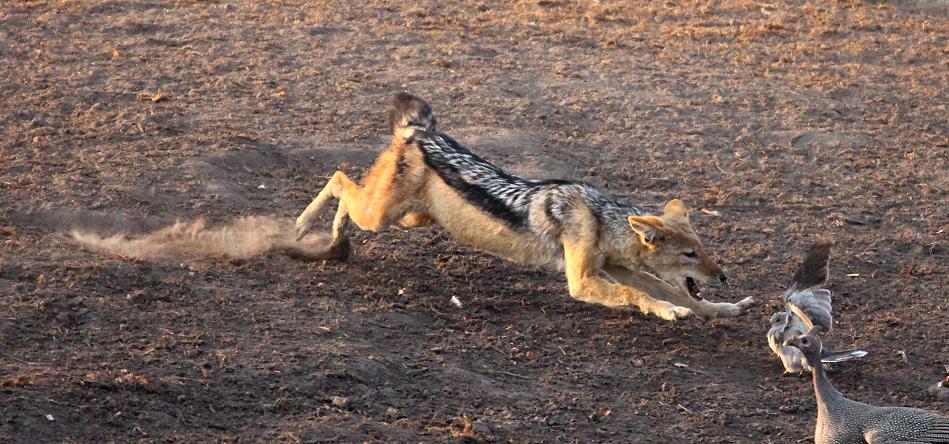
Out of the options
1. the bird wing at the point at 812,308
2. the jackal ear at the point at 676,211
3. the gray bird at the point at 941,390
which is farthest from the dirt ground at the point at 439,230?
the jackal ear at the point at 676,211

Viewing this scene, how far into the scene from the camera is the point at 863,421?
686cm

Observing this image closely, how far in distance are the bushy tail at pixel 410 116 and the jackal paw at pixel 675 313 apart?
220 centimetres

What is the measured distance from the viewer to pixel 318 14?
14.4 metres

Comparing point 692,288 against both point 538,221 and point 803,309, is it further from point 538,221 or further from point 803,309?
point 538,221

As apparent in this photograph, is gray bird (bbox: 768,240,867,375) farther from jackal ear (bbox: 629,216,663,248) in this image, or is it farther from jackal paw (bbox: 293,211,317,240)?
jackal paw (bbox: 293,211,317,240)

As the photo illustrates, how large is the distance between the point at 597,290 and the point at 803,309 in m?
1.27

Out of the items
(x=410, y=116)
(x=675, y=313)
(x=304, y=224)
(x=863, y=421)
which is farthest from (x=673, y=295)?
(x=304, y=224)

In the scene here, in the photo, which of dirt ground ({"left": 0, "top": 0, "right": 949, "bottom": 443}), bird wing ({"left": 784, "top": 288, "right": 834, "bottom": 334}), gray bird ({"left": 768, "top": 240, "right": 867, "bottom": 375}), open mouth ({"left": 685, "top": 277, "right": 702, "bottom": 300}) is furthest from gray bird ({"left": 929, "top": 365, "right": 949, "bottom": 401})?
open mouth ({"left": 685, "top": 277, "right": 702, "bottom": 300})

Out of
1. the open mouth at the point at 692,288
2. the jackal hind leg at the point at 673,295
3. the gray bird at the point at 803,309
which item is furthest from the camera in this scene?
the open mouth at the point at 692,288

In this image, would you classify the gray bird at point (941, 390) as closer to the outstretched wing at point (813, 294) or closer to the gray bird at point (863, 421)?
the outstretched wing at point (813, 294)

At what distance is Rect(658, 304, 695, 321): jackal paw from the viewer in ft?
25.9

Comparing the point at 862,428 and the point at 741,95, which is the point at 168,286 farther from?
the point at 741,95

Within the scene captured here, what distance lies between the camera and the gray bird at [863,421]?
6703mm

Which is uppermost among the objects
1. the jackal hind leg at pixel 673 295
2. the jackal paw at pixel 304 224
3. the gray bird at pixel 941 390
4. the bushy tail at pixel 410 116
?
the bushy tail at pixel 410 116
